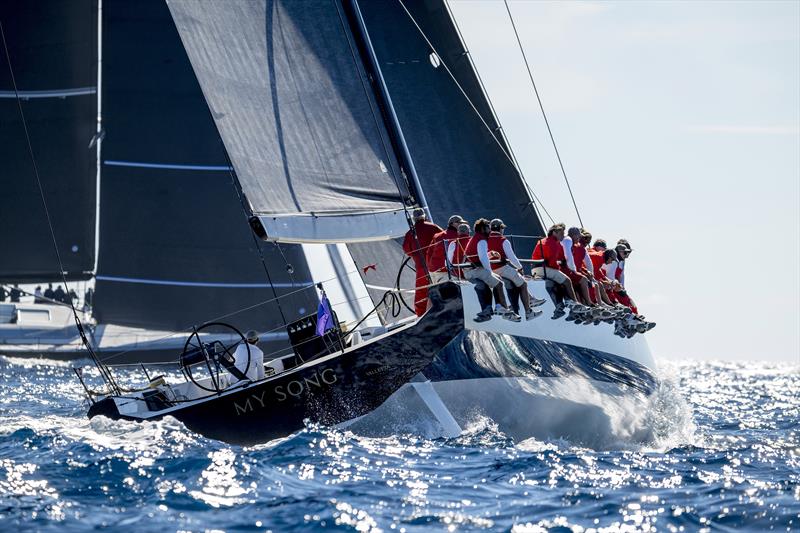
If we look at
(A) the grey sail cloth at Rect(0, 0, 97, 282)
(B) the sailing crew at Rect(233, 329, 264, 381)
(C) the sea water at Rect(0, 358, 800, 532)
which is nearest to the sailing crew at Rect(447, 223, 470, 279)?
(C) the sea water at Rect(0, 358, 800, 532)

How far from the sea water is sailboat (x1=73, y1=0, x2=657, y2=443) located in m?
0.31

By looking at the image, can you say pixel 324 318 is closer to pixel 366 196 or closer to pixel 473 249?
pixel 366 196

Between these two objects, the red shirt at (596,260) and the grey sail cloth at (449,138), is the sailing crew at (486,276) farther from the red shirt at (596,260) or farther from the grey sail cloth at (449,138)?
the grey sail cloth at (449,138)

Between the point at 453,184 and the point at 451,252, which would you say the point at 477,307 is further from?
the point at 453,184

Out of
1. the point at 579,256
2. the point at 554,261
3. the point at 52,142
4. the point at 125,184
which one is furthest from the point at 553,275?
the point at 52,142

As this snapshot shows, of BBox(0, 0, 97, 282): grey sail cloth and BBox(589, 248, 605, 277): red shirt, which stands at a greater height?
BBox(0, 0, 97, 282): grey sail cloth

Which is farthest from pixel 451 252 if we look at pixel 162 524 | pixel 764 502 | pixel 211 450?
pixel 162 524

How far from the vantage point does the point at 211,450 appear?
30.7 ft

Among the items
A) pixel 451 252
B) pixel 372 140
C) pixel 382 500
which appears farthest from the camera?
pixel 372 140

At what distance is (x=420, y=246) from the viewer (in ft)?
35.5

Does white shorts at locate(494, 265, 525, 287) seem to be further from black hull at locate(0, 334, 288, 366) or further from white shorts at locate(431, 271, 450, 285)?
black hull at locate(0, 334, 288, 366)

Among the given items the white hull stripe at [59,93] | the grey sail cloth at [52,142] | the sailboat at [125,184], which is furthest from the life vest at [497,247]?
the white hull stripe at [59,93]

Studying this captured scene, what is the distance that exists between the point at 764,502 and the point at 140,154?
65.1 feet

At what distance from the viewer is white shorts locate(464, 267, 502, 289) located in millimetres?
9758
